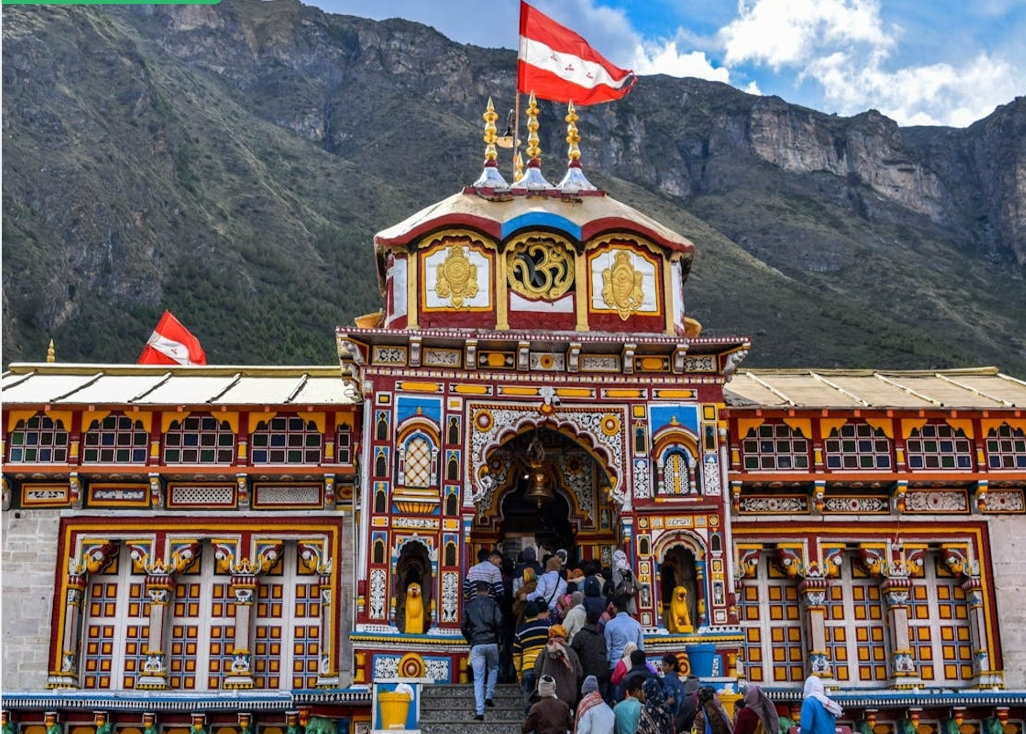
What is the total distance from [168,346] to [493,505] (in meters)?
11.8

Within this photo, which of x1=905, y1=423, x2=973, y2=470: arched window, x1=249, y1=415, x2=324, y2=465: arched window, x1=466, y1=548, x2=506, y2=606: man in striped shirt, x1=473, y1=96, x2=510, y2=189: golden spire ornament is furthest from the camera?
x1=905, y1=423, x2=973, y2=470: arched window

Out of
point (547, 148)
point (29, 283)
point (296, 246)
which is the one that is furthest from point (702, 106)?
point (29, 283)

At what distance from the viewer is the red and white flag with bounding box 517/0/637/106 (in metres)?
24.4

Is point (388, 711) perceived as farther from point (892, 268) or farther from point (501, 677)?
point (892, 268)

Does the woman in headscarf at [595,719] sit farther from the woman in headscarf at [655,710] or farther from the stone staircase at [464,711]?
the stone staircase at [464,711]

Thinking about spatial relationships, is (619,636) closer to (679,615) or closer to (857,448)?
(679,615)

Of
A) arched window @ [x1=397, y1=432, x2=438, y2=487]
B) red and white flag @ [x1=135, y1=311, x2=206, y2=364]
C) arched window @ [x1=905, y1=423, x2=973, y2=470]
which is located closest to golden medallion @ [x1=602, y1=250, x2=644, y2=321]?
arched window @ [x1=397, y1=432, x2=438, y2=487]

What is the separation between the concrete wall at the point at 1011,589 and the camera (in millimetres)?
23453

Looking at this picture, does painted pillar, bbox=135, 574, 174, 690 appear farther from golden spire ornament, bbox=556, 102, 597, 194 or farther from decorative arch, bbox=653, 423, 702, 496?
golden spire ornament, bbox=556, 102, 597, 194

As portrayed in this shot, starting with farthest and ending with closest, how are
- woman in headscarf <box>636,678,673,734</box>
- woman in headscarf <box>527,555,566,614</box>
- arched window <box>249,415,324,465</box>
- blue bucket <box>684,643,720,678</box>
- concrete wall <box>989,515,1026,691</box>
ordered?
concrete wall <box>989,515,1026,691</box> → arched window <box>249,415,324,465</box> → blue bucket <box>684,643,720,678</box> → woman in headscarf <box>527,555,566,614</box> → woman in headscarf <box>636,678,673,734</box>

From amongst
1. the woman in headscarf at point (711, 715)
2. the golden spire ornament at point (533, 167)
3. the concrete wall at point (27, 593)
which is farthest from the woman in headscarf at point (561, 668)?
the concrete wall at point (27, 593)

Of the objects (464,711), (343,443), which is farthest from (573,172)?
(464,711)

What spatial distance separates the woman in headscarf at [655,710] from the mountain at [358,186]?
152 ft

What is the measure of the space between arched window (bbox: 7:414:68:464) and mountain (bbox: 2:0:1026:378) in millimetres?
40780
